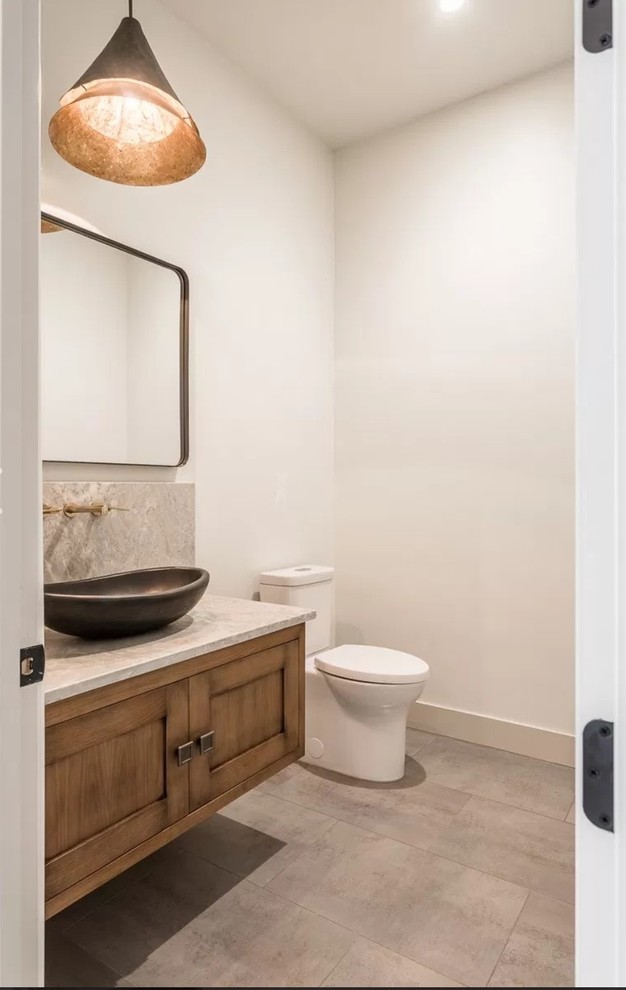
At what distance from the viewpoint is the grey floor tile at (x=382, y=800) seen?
69.6 inches

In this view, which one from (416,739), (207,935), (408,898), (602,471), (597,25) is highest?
(597,25)

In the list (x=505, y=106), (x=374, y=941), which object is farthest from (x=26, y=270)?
(x=505, y=106)

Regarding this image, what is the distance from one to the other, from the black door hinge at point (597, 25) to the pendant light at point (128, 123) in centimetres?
115

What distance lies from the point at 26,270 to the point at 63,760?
2.63 feet

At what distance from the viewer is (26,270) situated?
0.73m

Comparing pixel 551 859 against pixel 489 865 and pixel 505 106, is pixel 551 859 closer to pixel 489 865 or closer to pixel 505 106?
pixel 489 865

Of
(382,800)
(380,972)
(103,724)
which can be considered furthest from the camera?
(382,800)

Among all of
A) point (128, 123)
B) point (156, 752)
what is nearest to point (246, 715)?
point (156, 752)

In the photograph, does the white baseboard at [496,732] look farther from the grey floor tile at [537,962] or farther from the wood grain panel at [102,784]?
the wood grain panel at [102,784]

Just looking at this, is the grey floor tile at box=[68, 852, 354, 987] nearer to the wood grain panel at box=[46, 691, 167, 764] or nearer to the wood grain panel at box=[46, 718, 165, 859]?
the wood grain panel at box=[46, 718, 165, 859]

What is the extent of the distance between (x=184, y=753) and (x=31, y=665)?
2.13ft

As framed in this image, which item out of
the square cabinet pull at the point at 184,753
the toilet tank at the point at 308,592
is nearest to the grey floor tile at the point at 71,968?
the square cabinet pull at the point at 184,753

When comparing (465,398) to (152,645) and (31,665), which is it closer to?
(152,645)

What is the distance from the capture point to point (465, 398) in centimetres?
248
